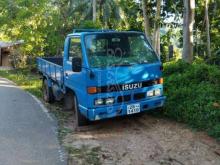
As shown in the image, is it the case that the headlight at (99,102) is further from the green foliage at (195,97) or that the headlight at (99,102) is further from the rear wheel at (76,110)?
the green foliage at (195,97)

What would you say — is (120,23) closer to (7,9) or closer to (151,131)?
(7,9)

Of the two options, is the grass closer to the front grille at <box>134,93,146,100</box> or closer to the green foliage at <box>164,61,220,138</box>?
the front grille at <box>134,93,146,100</box>

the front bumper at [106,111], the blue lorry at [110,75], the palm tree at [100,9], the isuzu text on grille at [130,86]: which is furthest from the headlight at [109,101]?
the palm tree at [100,9]

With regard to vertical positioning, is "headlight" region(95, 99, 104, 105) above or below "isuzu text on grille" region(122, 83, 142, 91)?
below

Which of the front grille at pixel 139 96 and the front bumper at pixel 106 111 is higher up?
the front grille at pixel 139 96

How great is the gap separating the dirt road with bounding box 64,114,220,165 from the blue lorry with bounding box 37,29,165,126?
500 mm

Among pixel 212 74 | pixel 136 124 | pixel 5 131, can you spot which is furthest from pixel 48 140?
pixel 212 74

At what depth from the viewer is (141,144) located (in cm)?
734

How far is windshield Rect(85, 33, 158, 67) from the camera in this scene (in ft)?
27.1

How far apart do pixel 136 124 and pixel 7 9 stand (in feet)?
80.3

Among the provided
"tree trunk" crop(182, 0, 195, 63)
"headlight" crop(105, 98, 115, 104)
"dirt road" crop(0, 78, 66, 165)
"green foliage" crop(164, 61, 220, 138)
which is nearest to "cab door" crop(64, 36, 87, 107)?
"headlight" crop(105, 98, 115, 104)

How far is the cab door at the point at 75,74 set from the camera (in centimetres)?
799

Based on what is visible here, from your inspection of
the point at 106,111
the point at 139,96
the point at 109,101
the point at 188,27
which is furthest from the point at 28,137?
the point at 188,27

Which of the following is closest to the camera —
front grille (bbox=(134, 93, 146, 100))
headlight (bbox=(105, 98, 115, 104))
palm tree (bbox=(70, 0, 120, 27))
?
headlight (bbox=(105, 98, 115, 104))
